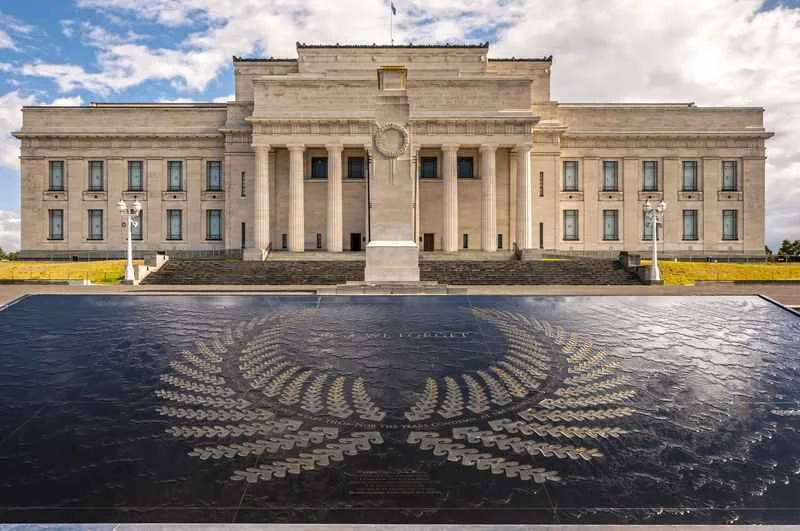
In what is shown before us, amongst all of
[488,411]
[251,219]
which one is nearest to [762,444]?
[488,411]

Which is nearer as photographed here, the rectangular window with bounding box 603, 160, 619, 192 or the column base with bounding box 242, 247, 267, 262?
the column base with bounding box 242, 247, 267, 262

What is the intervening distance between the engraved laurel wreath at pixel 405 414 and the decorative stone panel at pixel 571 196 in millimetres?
53674

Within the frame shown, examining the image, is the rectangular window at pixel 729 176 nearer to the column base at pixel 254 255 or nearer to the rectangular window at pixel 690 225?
the rectangular window at pixel 690 225

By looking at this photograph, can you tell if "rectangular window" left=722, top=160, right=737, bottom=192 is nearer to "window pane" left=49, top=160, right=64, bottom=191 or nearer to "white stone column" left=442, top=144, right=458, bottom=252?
"white stone column" left=442, top=144, right=458, bottom=252

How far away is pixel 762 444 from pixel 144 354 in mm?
7304

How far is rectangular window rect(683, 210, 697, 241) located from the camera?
58156 millimetres

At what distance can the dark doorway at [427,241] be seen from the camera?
183 ft

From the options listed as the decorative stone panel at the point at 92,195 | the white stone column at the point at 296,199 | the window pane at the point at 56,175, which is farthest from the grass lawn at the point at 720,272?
the window pane at the point at 56,175

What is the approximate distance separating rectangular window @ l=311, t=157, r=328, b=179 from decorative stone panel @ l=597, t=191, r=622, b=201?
3075 cm

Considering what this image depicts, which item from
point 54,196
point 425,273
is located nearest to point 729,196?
point 425,273

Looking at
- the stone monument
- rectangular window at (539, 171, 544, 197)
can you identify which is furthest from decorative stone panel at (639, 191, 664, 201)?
the stone monument

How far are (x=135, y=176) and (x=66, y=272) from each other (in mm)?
24013

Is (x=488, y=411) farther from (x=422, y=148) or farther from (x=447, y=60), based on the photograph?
(x=447, y=60)

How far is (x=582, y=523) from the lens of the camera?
4.30m
